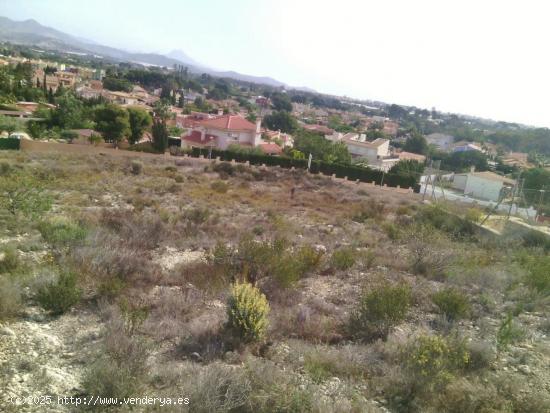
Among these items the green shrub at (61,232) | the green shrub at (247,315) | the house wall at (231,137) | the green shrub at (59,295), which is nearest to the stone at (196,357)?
the green shrub at (247,315)

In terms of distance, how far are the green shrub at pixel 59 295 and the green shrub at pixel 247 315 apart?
2.35 metres

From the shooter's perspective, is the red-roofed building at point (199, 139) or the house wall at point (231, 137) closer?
the red-roofed building at point (199, 139)

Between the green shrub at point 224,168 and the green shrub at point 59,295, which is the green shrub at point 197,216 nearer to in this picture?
the green shrub at point 59,295

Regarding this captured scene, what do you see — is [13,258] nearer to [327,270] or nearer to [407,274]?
[327,270]

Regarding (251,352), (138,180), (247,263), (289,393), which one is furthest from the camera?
(138,180)

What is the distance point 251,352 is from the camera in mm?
5770

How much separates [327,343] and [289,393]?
1.86 meters

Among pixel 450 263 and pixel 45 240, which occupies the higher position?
pixel 450 263

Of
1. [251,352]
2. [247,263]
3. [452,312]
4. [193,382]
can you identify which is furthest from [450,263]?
[193,382]

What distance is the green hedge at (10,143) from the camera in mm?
29422

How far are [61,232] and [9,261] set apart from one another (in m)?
1.83

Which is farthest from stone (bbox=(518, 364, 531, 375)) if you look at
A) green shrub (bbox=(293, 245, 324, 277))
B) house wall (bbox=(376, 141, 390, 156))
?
house wall (bbox=(376, 141, 390, 156))

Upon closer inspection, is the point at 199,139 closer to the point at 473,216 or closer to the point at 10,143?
the point at 10,143

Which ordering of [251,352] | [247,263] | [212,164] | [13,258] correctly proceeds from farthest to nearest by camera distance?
1. [212,164]
2. [247,263]
3. [13,258]
4. [251,352]
